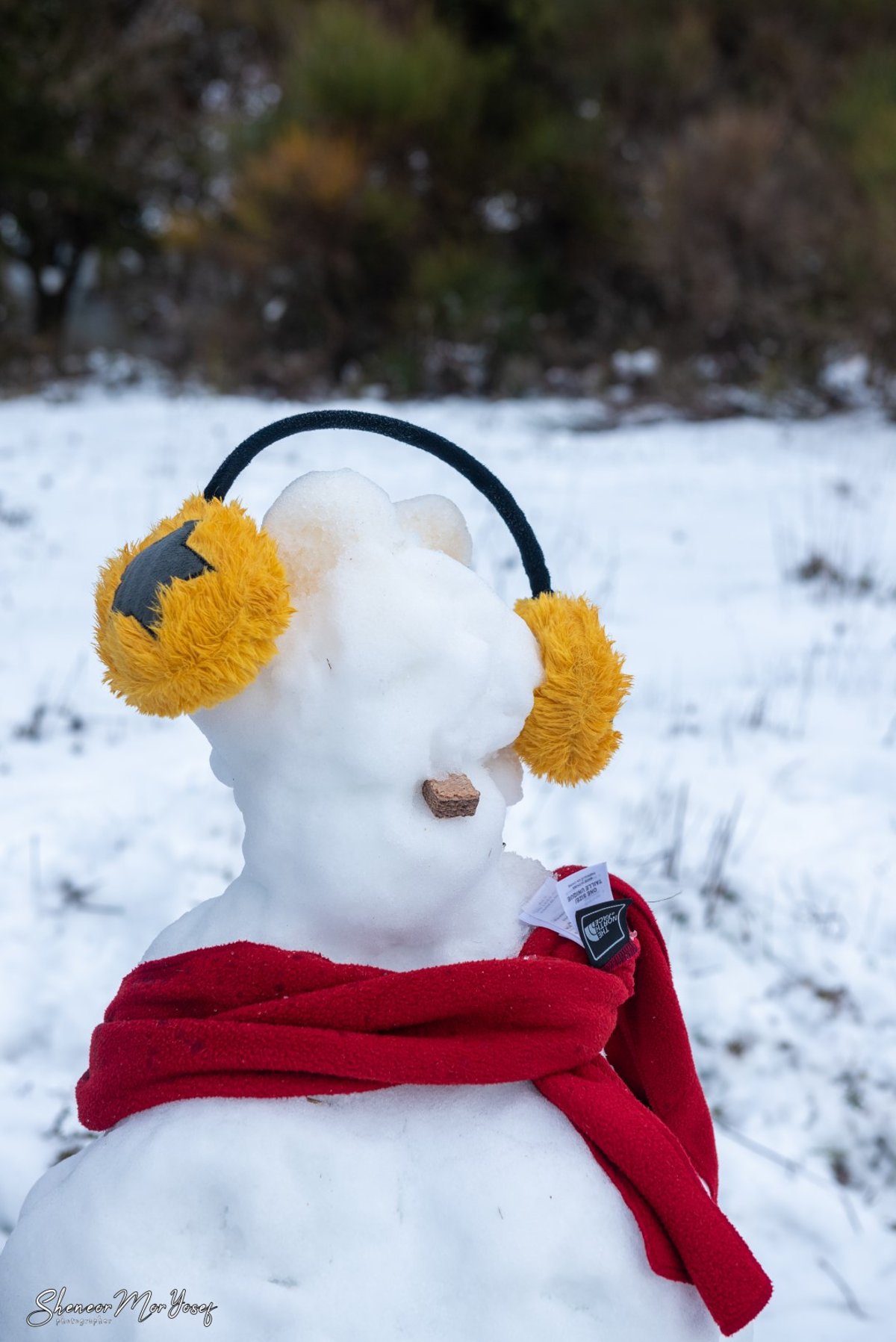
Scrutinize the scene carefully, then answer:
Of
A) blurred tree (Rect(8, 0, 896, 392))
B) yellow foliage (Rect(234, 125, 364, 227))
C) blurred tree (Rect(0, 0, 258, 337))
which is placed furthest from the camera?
blurred tree (Rect(0, 0, 258, 337))

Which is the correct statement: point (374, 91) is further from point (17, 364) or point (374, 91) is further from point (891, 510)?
point (891, 510)

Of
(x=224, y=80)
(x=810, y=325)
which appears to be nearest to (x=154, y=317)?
(x=224, y=80)

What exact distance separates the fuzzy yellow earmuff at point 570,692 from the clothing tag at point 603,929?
0.49 feet

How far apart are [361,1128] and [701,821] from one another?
1815 millimetres

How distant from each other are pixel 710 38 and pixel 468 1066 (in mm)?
12300

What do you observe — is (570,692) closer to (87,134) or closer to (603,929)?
(603,929)

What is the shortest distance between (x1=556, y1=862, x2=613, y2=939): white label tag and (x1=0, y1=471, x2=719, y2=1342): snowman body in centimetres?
6

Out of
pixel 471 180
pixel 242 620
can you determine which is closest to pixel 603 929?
pixel 242 620

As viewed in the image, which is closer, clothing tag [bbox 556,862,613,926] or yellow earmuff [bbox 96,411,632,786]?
yellow earmuff [bbox 96,411,632,786]

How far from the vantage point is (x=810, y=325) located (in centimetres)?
885

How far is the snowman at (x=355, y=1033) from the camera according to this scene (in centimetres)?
98

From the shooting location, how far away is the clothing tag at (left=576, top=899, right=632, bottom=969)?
3.84ft

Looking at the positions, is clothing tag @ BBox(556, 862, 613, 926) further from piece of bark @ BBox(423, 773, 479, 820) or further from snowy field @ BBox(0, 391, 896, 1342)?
snowy field @ BBox(0, 391, 896, 1342)

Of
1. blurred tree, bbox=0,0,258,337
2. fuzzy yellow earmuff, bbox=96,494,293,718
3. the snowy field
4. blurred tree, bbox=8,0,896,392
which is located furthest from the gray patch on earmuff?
blurred tree, bbox=0,0,258,337
